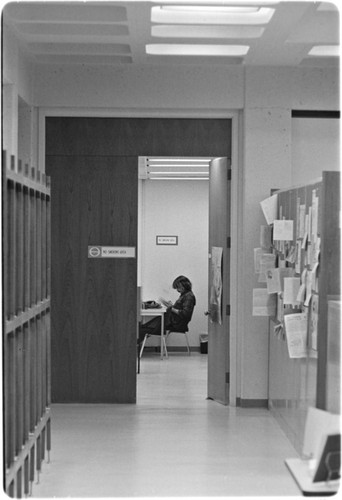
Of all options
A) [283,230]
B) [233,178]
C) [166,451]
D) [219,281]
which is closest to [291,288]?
[283,230]

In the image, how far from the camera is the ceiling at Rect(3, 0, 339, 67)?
616cm

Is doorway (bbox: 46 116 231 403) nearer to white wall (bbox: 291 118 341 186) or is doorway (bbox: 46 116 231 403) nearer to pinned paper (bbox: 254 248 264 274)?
white wall (bbox: 291 118 341 186)

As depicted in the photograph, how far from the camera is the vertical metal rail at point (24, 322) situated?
428 cm

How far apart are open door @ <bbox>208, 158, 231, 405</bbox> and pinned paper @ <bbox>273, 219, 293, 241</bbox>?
1.20 metres

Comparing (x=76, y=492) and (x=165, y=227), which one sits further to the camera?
(x=165, y=227)

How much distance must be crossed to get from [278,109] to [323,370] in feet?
10.2

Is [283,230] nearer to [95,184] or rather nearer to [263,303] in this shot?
[263,303]

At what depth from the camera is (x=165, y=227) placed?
478 inches

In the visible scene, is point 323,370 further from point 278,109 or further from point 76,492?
point 278,109

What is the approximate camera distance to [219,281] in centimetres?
799

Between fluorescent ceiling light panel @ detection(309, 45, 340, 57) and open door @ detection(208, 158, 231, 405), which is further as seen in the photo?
open door @ detection(208, 158, 231, 405)

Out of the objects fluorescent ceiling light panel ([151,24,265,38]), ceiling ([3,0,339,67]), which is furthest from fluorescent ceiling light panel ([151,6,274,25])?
fluorescent ceiling light panel ([151,24,265,38])

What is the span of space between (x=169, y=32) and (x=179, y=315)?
511 cm

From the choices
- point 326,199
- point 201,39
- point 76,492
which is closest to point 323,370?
point 326,199
